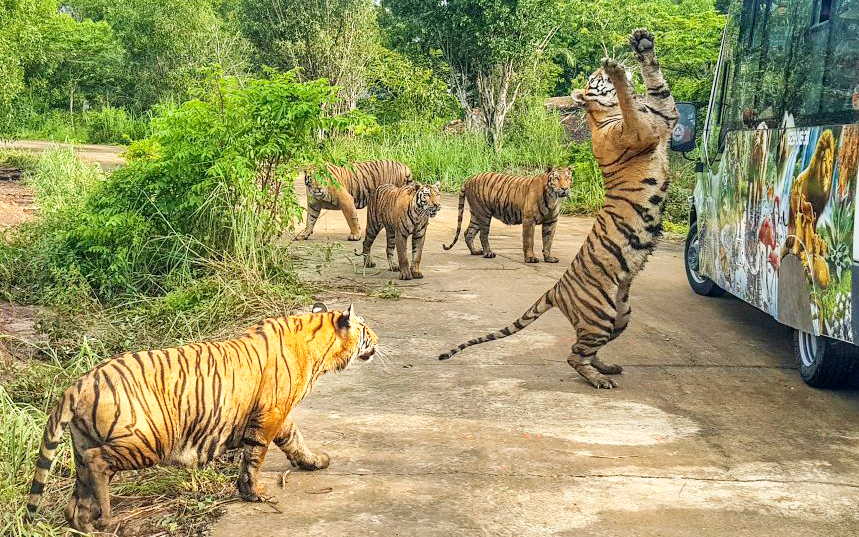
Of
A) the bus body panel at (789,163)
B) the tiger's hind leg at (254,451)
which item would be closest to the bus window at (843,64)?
the bus body panel at (789,163)

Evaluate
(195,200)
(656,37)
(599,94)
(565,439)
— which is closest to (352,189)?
(195,200)

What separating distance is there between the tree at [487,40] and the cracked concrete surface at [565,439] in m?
11.9

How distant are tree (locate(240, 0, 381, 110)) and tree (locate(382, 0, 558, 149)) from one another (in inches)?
128

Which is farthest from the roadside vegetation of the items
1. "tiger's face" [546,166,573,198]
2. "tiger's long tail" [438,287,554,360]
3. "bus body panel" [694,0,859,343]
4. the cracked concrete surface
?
"bus body panel" [694,0,859,343]

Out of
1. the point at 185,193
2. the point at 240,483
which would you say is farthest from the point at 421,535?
the point at 185,193

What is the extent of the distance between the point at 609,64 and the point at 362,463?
2958 mm

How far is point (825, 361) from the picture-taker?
565 cm

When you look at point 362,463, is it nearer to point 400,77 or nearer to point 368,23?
point 400,77

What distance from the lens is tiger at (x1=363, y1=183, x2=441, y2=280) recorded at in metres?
9.14

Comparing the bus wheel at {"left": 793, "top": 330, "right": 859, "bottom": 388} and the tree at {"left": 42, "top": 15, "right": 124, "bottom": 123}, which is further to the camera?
the tree at {"left": 42, "top": 15, "right": 124, "bottom": 123}

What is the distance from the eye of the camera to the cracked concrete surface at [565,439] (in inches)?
156

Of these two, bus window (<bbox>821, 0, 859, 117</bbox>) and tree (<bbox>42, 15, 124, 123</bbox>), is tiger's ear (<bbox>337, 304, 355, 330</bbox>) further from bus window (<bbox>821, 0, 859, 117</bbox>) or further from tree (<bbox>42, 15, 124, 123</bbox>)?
tree (<bbox>42, 15, 124, 123</bbox>)

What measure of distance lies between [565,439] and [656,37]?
1235cm

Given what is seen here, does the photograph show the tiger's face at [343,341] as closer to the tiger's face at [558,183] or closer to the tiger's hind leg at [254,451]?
the tiger's hind leg at [254,451]
